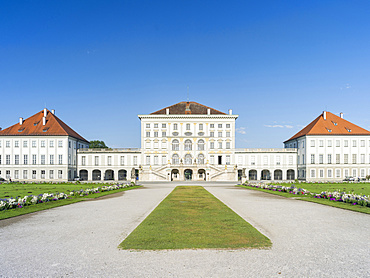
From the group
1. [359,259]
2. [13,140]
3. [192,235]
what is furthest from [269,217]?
[13,140]

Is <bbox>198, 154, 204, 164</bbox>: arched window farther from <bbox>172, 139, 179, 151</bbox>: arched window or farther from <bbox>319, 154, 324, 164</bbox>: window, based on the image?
<bbox>319, 154, 324, 164</bbox>: window

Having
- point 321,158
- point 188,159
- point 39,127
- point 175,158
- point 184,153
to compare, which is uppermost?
point 39,127

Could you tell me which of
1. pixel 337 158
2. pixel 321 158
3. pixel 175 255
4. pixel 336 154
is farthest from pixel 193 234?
pixel 337 158

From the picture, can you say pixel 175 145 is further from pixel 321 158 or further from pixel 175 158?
pixel 321 158

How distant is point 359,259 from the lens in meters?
6.87

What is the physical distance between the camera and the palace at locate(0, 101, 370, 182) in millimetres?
61031

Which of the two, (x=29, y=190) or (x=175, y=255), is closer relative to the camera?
(x=175, y=255)

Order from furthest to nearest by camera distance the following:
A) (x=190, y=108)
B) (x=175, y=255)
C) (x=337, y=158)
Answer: (x=190, y=108) < (x=337, y=158) < (x=175, y=255)

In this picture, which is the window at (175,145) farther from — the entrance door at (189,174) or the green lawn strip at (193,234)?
the green lawn strip at (193,234)

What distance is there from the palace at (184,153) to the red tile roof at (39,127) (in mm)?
174

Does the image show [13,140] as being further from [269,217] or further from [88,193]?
[269,217]

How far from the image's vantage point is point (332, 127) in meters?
64.1

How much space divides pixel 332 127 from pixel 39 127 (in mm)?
58228

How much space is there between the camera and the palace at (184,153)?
61031mm
